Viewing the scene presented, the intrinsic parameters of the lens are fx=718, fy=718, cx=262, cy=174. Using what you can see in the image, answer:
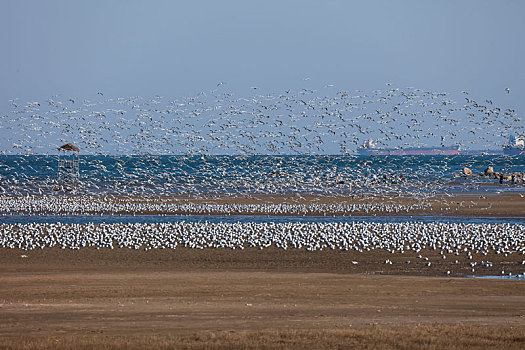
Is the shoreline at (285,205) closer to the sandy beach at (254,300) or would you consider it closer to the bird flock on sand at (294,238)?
the bird flock on sand at (294,238)

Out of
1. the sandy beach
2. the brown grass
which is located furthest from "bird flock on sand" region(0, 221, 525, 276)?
the brown grass

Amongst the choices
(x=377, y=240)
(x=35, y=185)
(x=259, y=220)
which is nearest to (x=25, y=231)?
(x=259, y=220)

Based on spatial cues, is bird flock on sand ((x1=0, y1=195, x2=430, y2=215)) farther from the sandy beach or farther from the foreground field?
the foreground field

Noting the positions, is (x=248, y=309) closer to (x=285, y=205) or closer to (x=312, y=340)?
(x=312, y=340)

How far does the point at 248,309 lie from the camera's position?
16.9m

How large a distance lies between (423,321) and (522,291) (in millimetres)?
5142

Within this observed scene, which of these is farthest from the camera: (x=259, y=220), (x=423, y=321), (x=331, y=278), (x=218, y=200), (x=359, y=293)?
(x=218, y=200)

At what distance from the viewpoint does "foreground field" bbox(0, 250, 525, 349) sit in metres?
13.6

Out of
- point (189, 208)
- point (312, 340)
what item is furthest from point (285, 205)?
point (312, 340)

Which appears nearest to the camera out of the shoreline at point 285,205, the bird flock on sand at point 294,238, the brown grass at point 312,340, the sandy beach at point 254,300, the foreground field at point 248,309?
the brown grass at point 312,340

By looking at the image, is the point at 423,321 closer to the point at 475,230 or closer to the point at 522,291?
the point at 522,291

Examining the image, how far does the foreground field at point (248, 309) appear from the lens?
13625 millimetres

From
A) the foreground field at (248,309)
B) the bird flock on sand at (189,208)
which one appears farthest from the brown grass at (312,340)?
the bird flock on sand at (189,208)

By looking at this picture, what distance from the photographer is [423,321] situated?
51.2 feet
